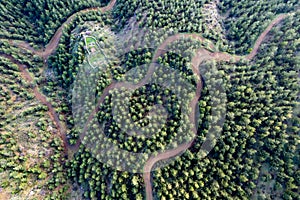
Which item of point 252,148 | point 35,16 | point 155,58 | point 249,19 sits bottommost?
point 252,148

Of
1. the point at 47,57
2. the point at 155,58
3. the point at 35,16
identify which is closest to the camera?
the point at 155,58

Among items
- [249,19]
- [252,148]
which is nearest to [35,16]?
[249,19]

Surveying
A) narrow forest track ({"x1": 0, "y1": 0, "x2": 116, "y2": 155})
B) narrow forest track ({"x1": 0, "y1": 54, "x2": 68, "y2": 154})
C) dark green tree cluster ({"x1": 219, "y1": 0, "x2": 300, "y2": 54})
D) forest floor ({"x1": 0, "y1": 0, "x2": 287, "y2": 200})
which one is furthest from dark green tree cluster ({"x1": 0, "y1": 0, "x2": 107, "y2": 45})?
dark green tree cluster ({"x1": 219, "y1": 0, "x2": 300, "y2": 54})

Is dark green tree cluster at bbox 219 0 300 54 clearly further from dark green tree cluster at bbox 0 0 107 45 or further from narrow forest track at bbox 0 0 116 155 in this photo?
dark green tree cluster at bbox 0 0 107 45

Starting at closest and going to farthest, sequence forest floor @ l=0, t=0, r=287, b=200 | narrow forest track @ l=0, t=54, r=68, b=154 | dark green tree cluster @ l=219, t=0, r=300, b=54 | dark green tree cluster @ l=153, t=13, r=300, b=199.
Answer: dark green tree cluster @ l=153, t=13, r=300, b=199
forest floor @ l=0, t=0, r=287, b=200
dark green tree cluster @ l=219, t=0, r=300, b=54
narrow forest track @ l=0, t=54, r=68, b=154

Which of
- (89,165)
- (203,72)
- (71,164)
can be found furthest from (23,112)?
(203,72)

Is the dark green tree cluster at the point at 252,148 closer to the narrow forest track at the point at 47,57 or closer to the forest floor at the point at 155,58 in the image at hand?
the forest floor at the point at 155,58

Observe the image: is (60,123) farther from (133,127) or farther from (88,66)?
(133,127)

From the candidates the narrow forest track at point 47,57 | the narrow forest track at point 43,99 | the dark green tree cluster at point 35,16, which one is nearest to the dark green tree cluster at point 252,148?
the narrow forest track at point 43,99

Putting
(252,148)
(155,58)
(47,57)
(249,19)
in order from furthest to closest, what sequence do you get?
(47,57) < (249,19) < (155,58) < (252,148)

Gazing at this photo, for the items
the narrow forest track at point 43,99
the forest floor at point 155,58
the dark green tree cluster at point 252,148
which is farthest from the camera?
the narrow forest track at point 43,99

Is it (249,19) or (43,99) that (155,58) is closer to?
(249,19)
